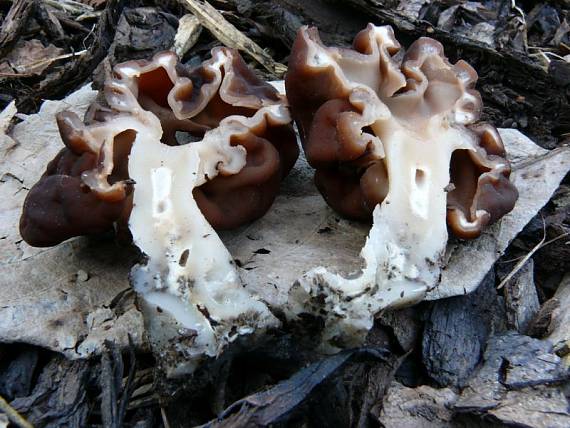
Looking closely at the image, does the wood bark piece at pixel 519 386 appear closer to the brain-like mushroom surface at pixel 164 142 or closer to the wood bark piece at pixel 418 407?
the wood bark piece at pixel 418 407

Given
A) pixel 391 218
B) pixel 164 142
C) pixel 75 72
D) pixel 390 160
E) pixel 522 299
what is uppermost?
pixel 390 160

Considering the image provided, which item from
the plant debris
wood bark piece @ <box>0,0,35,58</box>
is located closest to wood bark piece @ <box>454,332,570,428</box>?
the plant debris

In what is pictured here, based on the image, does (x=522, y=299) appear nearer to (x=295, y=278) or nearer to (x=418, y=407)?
(x=418, y=407)

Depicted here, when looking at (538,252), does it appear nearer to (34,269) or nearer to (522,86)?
(522,86)

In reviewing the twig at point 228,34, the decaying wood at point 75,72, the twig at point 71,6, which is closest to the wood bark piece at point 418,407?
the twig at point 228,34

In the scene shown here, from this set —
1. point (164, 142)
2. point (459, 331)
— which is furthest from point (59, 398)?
point (459, 331)
